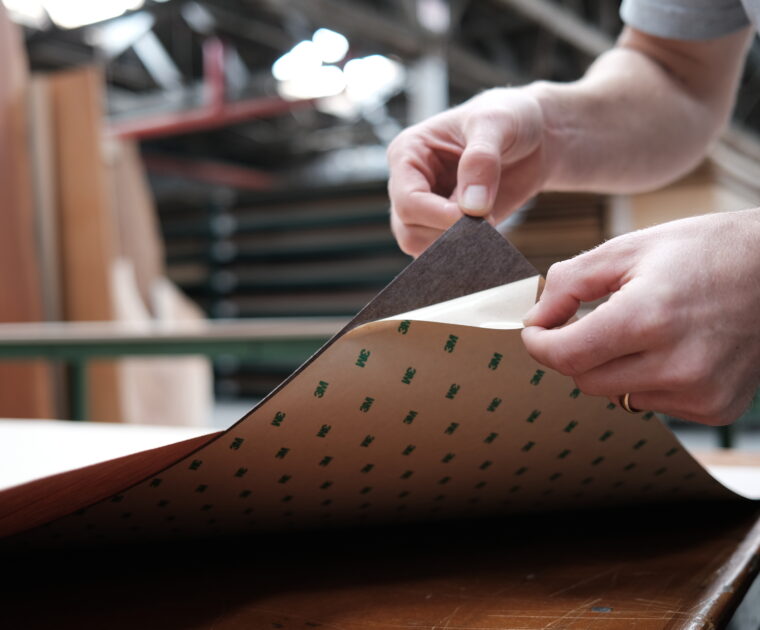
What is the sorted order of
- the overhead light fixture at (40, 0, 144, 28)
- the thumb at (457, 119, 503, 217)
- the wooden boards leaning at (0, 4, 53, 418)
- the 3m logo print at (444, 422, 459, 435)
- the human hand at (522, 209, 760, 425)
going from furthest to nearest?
the overhead light fixture at (40, 0, 144, 28), the wooden boards leaning at (0, 4, 53, 418), the thumb at (457, 119, 503, 217), the 3m logo print at (444, 422, 459, 435), the human hand at (522, 209, 760, 425)

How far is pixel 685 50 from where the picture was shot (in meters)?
1.22

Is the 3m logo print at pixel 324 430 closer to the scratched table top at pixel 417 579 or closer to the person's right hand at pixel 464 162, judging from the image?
the scratched table top at pixel 417 579

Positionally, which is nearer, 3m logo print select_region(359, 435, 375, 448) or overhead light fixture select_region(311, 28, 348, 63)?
3m logo print select_region(359, 435, 375, 448)

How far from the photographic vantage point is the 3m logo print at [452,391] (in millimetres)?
577

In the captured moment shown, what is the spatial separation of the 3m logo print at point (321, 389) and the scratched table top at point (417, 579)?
0.52 ft

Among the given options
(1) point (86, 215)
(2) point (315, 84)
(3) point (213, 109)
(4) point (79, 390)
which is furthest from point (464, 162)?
(3) point (213, 109)

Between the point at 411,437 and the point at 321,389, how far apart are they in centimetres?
10

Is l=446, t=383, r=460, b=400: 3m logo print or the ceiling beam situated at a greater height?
the ceiling beam

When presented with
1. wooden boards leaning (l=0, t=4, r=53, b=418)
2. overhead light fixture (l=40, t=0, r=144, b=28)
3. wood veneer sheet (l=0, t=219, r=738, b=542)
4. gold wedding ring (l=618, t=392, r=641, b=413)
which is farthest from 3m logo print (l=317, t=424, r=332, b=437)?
overhead light fixture (l=40, t=0, r=144, b=28)

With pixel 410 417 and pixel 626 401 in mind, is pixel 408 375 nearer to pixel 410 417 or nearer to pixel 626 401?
pixel 410 417

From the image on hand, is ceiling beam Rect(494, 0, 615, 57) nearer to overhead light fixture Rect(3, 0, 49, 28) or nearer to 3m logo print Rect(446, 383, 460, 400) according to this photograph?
overhead light fixture Rect(3, 0, 49, 28)

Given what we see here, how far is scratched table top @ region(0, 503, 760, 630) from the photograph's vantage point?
0.53 metres

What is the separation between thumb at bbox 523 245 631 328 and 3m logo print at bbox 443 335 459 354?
0.18 feet

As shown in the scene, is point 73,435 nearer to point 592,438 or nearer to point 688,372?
point 592,438
